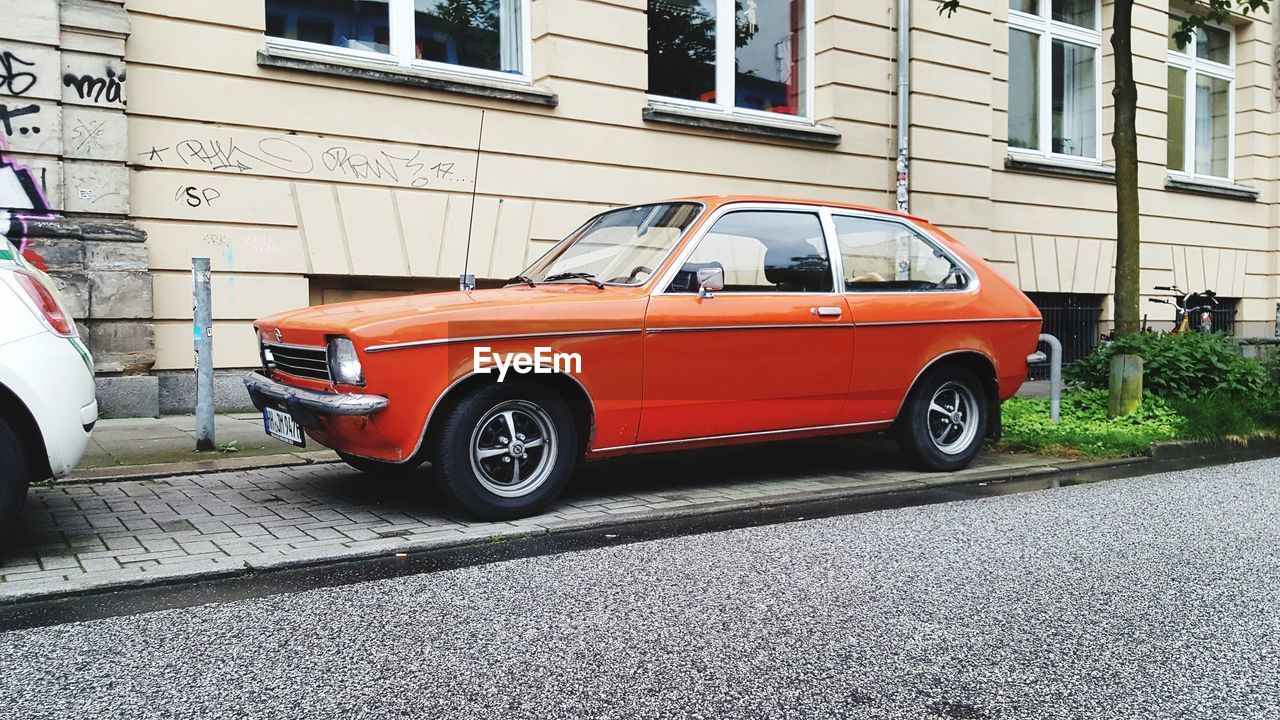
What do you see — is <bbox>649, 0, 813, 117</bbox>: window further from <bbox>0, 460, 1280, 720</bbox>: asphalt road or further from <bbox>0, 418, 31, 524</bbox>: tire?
<bbox>0, 418, 31, 524</bbox>: tire

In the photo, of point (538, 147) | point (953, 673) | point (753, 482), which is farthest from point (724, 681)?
point (538, 147)

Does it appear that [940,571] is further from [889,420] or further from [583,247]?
[583,247]

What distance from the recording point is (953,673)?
10.3 ft

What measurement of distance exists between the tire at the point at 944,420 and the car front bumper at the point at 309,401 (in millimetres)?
3426

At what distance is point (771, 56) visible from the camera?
12.9 metres

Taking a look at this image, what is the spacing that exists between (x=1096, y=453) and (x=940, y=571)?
381 cm

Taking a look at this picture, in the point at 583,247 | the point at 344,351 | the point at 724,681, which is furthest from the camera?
the point at 583,247

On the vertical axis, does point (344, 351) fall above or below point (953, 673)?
above

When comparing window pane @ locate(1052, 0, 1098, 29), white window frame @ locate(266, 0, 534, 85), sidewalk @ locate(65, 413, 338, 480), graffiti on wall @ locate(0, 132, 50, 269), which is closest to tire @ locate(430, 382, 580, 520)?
sidewalk @ locate(65, 413, 338, 480)

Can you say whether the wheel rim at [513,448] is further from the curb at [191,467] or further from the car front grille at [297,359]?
A: the curb at [191,467]

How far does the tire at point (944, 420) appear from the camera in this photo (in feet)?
21.5

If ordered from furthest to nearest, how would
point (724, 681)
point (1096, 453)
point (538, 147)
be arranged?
1. point (538, 147)
2. point (1096, 453)
3. point (724, 681)

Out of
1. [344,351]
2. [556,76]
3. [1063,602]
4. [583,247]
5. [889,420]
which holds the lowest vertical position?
[1063,602]

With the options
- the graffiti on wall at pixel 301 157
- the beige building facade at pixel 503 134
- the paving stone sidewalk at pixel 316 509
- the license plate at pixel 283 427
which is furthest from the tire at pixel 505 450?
the graffiti on wall at pixel 301 157
